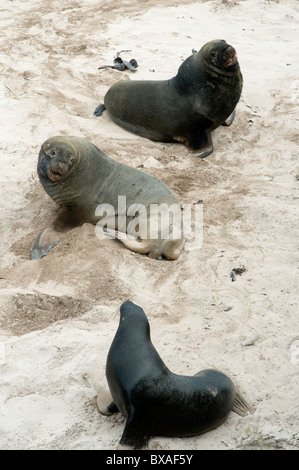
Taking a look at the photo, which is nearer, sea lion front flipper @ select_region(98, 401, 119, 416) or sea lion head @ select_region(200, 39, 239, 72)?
sea lion front flipper @ select_region(98, 401, 119, 416)

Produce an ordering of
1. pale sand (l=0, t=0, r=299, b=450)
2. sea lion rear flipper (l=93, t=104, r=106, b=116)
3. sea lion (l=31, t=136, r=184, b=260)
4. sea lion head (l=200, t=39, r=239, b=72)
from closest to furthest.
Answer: pale sand (l=0, t=0, r=299, b=450)
sea lion (l=31, t=136, r=184, b=260)
sea lion head (l=200, t=39, r=239, b=72)
sea lion rear flipper (l=93, t=104, r=106, b=116)

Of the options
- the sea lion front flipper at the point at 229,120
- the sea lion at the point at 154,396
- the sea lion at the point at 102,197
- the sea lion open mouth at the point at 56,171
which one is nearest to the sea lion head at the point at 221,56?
the sea lion front flipper at the point at 229,120

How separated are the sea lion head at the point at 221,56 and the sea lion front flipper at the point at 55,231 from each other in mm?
2363

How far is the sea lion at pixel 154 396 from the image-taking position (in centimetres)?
284

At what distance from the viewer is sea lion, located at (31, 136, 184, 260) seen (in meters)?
4.90

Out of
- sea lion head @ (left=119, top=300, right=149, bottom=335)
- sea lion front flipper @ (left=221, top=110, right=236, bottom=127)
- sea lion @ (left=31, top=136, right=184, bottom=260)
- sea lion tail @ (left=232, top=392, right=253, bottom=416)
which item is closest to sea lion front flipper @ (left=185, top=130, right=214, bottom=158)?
sea lion front flipper @ (left=221, top=110, right=236, bottom=127)

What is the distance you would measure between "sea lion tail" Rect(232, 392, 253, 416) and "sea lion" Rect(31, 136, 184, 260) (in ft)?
6.07

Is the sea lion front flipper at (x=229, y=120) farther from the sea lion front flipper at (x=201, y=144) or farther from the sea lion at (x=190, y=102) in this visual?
the sea lion front flipper at (x=201, y=144)

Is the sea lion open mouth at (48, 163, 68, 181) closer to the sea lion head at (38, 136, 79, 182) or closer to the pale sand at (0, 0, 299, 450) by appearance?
the sea lion head at (38, 136, 79, 182)

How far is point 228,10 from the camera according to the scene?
9617 mm

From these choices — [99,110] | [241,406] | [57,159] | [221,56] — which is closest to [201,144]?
[221,56]

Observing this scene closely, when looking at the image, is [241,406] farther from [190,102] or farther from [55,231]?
[190,102]
